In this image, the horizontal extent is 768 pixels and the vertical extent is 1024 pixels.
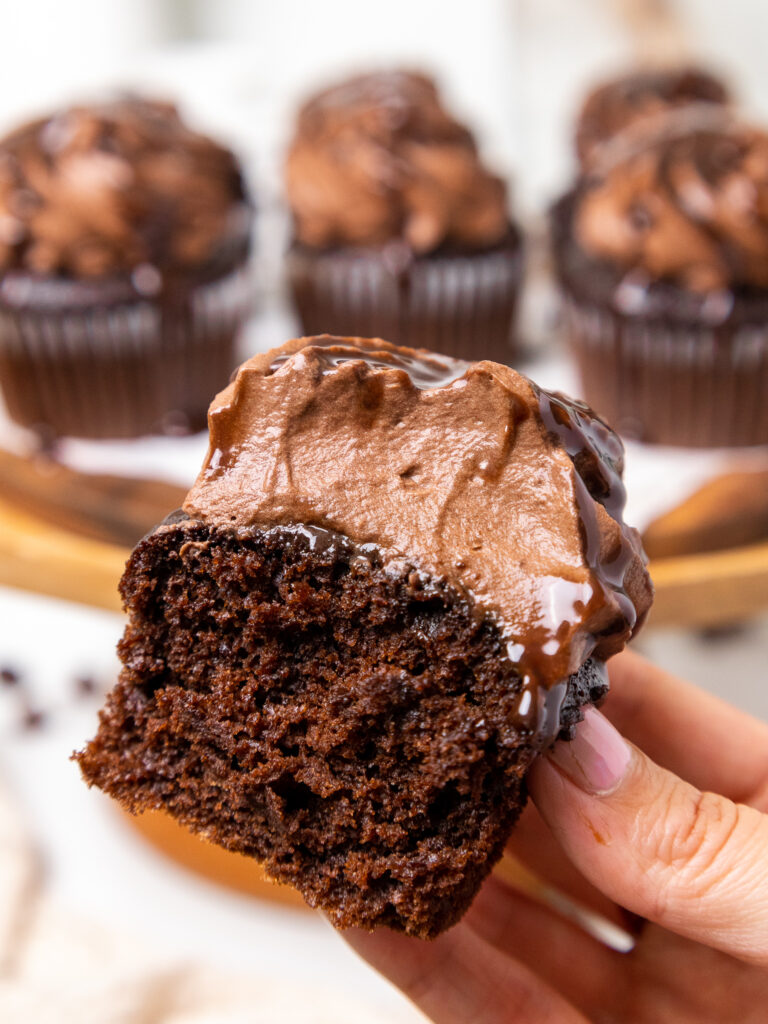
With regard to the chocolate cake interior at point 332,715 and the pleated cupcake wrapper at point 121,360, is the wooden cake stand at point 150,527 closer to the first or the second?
the pleated cupcake wrapper at point 121,360

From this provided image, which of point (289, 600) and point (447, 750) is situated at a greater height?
point (289, 600)

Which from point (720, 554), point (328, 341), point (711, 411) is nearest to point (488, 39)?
point (711, 411)

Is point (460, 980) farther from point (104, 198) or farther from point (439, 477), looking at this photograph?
point (104, 198)

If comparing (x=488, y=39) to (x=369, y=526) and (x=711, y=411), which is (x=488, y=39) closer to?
(x=711, y=411)

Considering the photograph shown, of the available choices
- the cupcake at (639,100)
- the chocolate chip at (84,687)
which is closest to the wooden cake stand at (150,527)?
the chocolate chip at (84,687)

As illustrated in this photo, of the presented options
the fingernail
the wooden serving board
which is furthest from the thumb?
the wooden serving board
